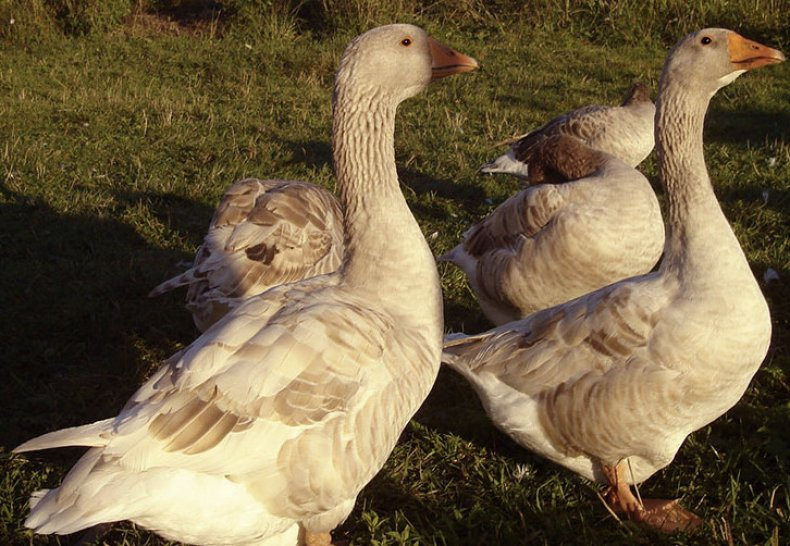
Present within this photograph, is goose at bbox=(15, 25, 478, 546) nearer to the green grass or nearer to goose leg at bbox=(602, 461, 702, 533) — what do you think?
the green grass

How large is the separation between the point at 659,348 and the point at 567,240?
4.61ft

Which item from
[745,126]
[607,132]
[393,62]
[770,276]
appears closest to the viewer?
[393,62]

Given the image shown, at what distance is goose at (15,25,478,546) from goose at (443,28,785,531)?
686 millimetres

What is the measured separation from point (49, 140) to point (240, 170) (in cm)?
220

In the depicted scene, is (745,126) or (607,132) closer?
(607,132)

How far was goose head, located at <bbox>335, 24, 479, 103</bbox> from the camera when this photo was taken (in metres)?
3.51

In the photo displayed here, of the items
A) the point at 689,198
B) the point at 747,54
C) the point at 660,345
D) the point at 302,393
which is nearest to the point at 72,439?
the point at 302,393

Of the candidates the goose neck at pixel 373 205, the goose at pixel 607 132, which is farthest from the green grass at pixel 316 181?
the goose neck at pixel 373 205

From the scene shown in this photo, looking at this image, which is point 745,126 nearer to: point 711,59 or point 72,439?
point 711,59

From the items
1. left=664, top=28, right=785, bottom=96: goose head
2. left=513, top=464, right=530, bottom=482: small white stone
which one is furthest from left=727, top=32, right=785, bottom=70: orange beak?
left=513, top=464, right=530, bottom=482: small white stone

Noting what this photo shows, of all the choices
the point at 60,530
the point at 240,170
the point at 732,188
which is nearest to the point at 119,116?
the point at 240,170

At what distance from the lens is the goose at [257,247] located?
16.1ft

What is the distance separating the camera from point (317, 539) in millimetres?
3531

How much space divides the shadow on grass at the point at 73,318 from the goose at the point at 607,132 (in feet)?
10.1
